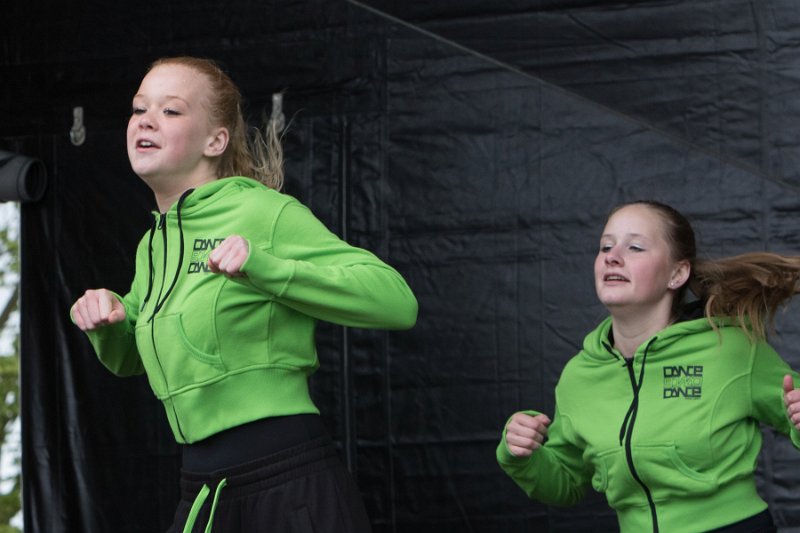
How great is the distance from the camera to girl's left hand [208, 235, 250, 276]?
6.72 feet

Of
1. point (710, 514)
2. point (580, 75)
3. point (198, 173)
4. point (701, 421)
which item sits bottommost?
point (710, 514)

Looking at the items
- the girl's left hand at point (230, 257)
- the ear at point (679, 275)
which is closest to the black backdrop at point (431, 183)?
the ear at point (679, 275)

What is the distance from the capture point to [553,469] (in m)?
2.77

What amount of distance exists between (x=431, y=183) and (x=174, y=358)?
1.34 m

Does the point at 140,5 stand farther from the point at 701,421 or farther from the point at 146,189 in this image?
the point at 701,421

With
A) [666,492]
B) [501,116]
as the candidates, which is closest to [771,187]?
[501,116]

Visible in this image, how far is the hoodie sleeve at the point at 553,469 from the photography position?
2.72 metres

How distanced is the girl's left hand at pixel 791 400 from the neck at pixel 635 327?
13.5 inches

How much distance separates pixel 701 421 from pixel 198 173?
109 centimetres

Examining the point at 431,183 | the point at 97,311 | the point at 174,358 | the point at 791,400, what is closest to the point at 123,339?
the point at 97,311

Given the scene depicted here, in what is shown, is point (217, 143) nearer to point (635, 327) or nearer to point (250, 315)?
point (250, 315)

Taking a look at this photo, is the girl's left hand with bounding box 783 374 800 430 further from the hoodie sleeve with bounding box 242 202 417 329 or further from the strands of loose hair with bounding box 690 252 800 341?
the hoodie sleeve with bounding box 242 202 417 329

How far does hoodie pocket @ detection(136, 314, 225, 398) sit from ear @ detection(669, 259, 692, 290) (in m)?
1.05

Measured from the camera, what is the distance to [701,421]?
2.55m
